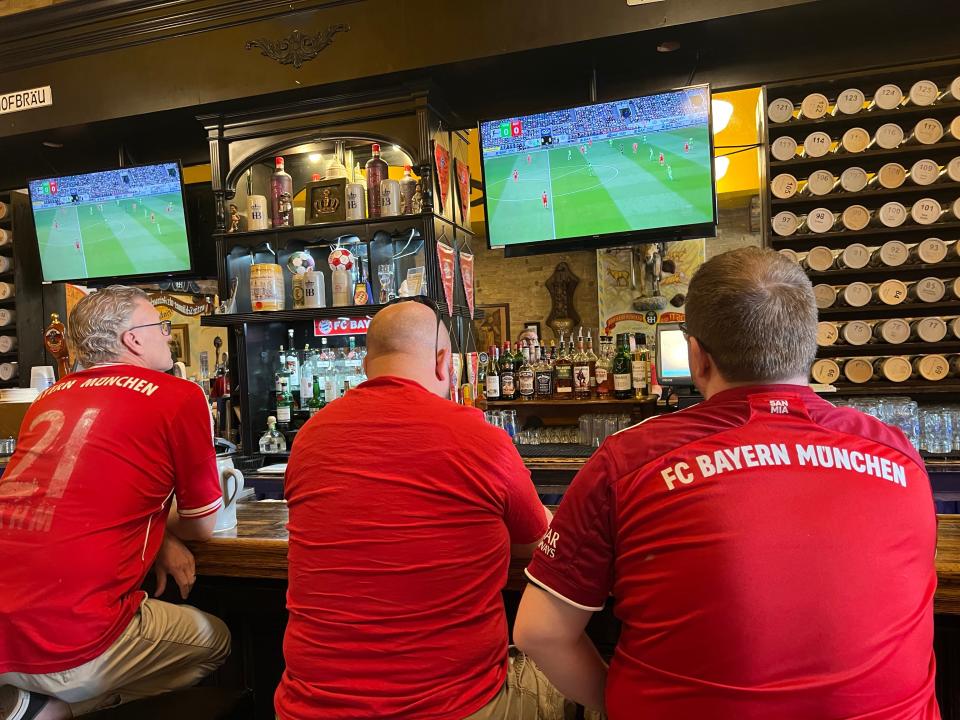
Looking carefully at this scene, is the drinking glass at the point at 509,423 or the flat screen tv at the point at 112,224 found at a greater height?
the flat screen tv at the point at 112,224

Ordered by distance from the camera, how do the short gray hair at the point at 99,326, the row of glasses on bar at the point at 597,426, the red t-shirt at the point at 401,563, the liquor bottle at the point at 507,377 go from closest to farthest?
the red t-shirt at the point at 401,563, the short gray hair at the point at 99,326, the row of glasses on bar at the point at 597,426, the liquor bottle at the point at 507,377

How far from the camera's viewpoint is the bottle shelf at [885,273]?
3256 mm

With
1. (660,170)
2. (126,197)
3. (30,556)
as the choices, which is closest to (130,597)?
(30,556)

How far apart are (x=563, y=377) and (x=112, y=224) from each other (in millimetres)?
3001

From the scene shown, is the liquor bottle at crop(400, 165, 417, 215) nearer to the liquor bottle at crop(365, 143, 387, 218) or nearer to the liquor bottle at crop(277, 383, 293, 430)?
the liquor bottle at crop(365, 143, 387, 218)

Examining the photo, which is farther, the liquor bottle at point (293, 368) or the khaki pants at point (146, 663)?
the liquor bottle at point (293, 368)

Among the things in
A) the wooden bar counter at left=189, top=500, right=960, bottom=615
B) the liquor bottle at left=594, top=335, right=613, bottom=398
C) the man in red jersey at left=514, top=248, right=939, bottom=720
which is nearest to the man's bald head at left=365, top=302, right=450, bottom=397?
the wooden bar counter at left=189, top=500, right=960, bottom=615

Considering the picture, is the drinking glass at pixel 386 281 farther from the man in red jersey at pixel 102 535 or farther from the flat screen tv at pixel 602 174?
the man in red jersey at pixel 102 535

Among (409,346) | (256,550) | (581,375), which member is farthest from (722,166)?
(256,550)

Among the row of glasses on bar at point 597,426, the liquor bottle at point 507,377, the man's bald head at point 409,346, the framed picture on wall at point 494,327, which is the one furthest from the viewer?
the framed picture on wall at point 494,327

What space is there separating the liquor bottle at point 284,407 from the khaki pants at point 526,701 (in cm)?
268

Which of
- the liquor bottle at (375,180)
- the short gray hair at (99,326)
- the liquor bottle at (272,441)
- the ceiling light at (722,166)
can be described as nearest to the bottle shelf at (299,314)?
the liquor bottle at (375,180)

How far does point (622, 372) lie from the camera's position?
482 centimetres

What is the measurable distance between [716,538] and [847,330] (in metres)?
2.87
